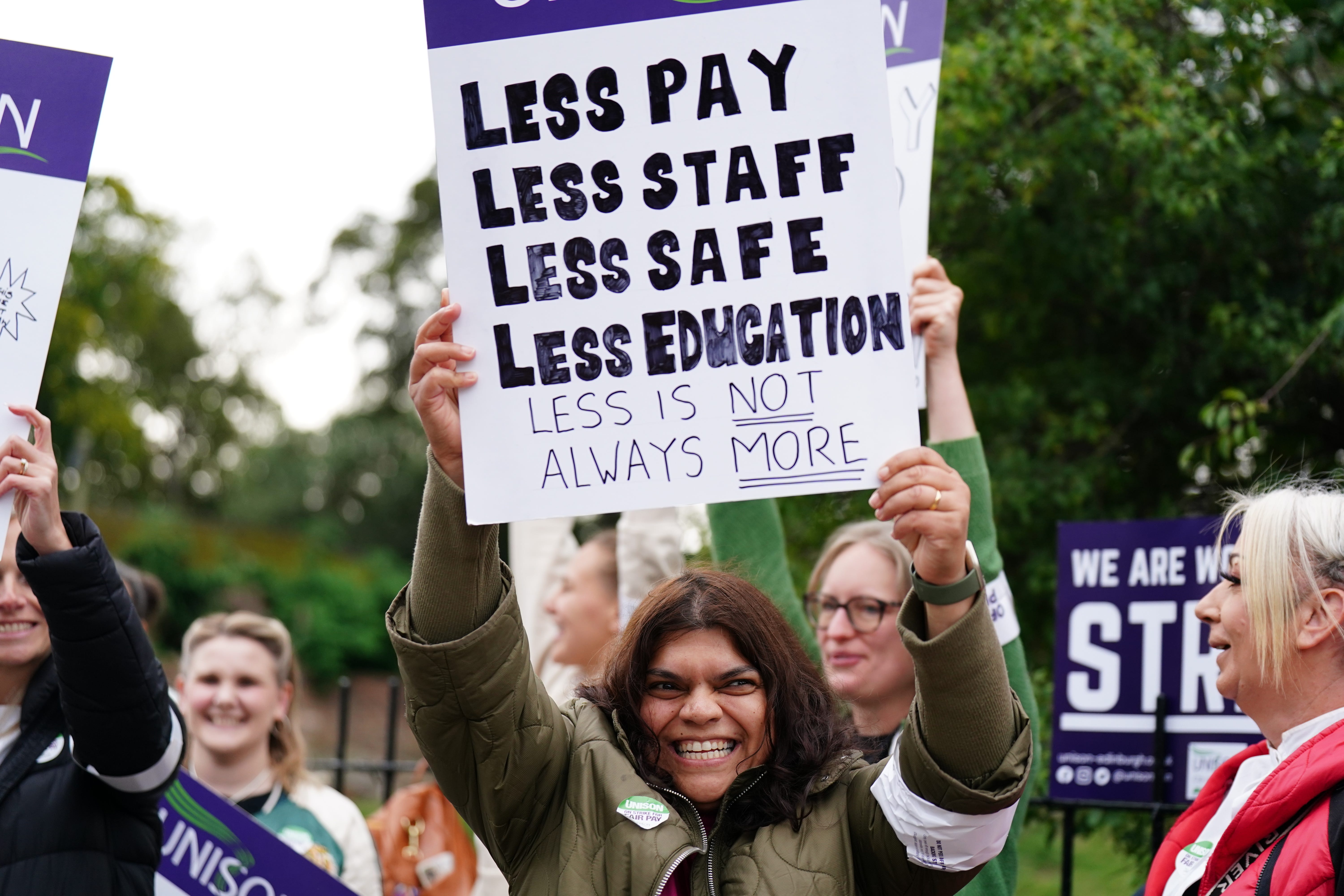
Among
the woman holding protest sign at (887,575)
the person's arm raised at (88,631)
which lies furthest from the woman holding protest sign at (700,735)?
the person's arm raised at (88,631)

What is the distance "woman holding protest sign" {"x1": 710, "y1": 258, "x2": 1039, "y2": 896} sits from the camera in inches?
102

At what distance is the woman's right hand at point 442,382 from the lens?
6.88ft

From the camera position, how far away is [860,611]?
10.4ft

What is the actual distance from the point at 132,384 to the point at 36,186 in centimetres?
2650

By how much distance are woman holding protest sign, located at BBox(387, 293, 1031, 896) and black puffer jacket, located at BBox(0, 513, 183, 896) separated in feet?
2.09

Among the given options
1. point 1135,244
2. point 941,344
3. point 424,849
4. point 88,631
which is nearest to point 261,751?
point 424,849

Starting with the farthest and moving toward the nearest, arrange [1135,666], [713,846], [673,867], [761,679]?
[1135,666] → [761,679] → [713,846] → [673,867]

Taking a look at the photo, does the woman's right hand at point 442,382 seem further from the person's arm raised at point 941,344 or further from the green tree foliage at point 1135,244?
the green tree foliage at point 1135,244

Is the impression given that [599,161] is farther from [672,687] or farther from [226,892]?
[226,892]

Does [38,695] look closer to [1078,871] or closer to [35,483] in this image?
[35,483]

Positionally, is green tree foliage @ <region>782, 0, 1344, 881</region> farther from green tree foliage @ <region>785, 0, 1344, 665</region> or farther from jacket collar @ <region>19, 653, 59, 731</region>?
jacket collar @ <region>19, 653, 59, 731</region>

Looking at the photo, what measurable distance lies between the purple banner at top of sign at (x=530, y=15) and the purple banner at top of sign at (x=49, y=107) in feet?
2.43

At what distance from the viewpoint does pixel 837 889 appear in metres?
2.06

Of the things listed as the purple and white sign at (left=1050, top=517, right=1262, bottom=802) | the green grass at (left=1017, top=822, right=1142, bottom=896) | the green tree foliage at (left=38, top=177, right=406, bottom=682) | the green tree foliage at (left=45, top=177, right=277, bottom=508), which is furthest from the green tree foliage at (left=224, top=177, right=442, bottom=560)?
the purple and white sign at (left=1050, top=517, right=1262, bottom=802)
